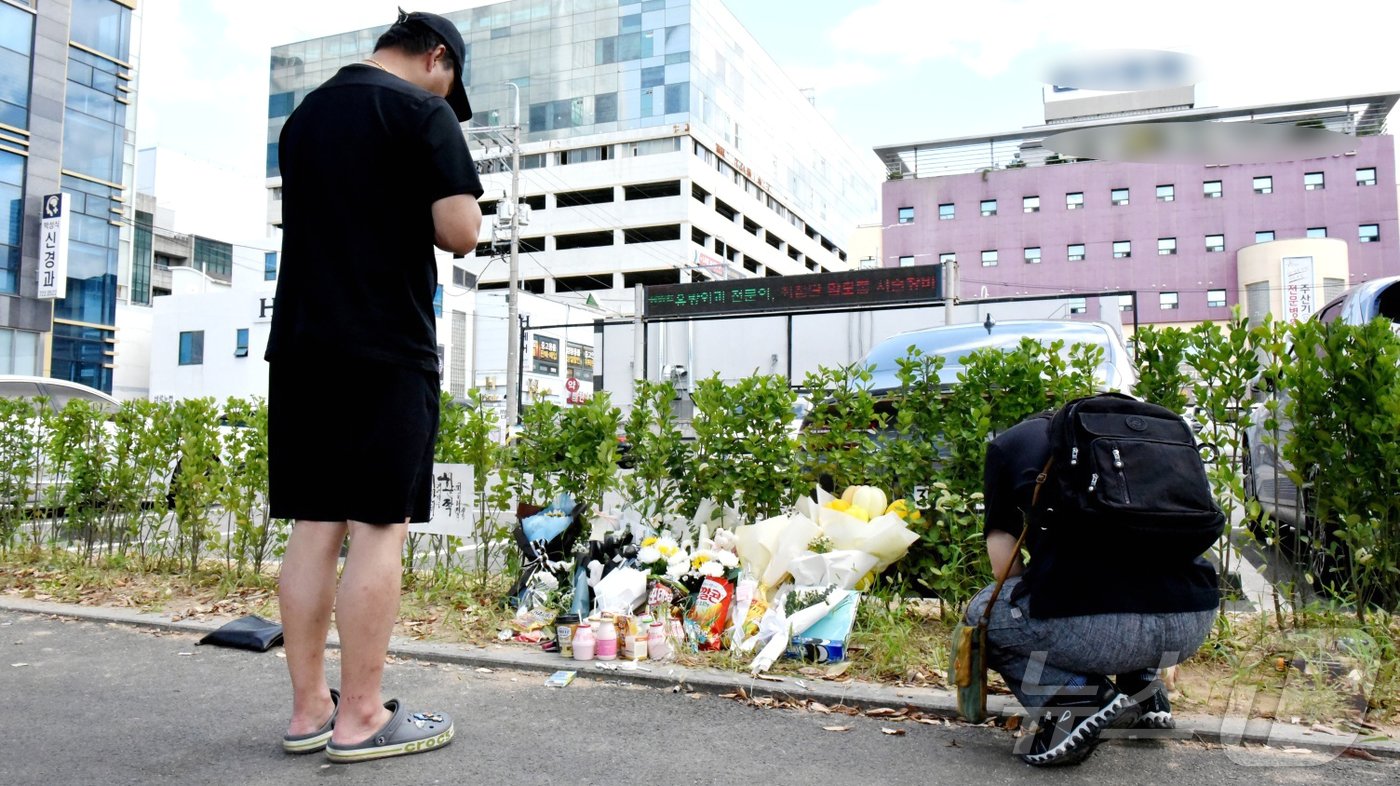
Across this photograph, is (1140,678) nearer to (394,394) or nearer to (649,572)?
(649,572)

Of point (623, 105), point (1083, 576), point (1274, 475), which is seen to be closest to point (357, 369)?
point (1083, 576)

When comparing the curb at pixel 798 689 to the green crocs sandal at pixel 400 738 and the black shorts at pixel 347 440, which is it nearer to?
the green crocs sandal at pixel 400 738

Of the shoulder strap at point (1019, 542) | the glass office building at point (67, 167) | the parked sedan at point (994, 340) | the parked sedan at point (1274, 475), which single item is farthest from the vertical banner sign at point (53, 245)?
the shoulder strap at point (1019, 542)

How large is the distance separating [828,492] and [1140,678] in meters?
1.77

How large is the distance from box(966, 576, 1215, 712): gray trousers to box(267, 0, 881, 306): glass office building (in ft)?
180

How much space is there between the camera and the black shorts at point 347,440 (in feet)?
7.86

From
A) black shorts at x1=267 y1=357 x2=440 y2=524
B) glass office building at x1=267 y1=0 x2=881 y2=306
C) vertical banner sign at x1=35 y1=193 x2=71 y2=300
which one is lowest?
black shorts at x1=267 y1=357 x2=440 y2=524

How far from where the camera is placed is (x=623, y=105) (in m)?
63.0

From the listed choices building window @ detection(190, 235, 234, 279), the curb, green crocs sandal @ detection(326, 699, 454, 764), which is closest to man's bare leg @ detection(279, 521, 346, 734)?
green crocs sandal @ detection(326, 699, 454, 764)

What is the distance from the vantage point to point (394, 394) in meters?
2.43

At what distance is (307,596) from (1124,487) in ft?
7.10

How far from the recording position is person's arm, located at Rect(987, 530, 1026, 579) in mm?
2539

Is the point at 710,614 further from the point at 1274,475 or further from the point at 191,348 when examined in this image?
the point at 191,348

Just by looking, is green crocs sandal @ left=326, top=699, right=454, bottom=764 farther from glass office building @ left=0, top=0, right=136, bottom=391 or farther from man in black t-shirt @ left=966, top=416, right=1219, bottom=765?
glass office building @ left=0, top=0, right=136, bottom=391
